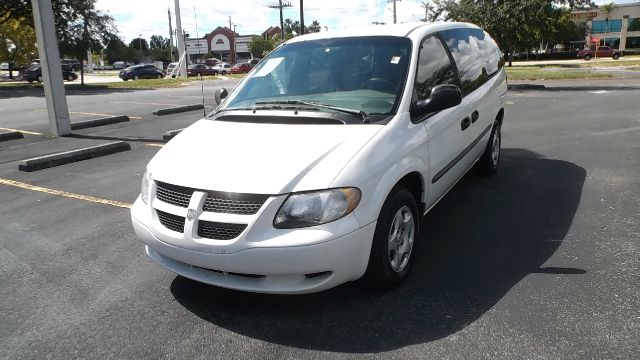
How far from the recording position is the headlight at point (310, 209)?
2814 mm

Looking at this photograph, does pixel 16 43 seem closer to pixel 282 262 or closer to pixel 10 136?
pixel 10 136

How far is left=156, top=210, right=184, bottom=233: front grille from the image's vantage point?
303 cm

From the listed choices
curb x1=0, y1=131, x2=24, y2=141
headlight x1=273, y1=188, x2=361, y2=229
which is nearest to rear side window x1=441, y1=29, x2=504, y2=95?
headlight x1=273, y1=188, x2=361, y2=229

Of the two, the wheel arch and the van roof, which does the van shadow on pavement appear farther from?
the van roof

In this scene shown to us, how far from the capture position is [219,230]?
113 inches

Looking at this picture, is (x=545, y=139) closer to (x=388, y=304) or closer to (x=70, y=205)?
(x=388, y=304)

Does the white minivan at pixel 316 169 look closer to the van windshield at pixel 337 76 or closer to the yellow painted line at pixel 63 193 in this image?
the van windshield at pixel 337 76

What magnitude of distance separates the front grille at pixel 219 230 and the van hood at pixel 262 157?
0.67 feet

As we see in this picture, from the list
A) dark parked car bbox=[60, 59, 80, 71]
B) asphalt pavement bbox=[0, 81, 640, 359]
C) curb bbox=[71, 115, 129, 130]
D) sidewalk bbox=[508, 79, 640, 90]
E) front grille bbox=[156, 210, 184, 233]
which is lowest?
asphalt pavement bbox=[0, 81, 640, 359]

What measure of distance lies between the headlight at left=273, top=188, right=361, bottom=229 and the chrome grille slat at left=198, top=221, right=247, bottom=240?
0.73 feet

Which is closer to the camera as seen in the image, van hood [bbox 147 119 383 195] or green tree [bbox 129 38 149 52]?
van hood [bbox 147 119 383 195]

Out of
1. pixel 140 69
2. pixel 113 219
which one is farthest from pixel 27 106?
pixel 140 69

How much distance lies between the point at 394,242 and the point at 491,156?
3222 mm

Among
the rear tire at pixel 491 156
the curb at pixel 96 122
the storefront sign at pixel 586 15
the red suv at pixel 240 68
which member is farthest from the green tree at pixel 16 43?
the storefront sign at pixel 586 15
